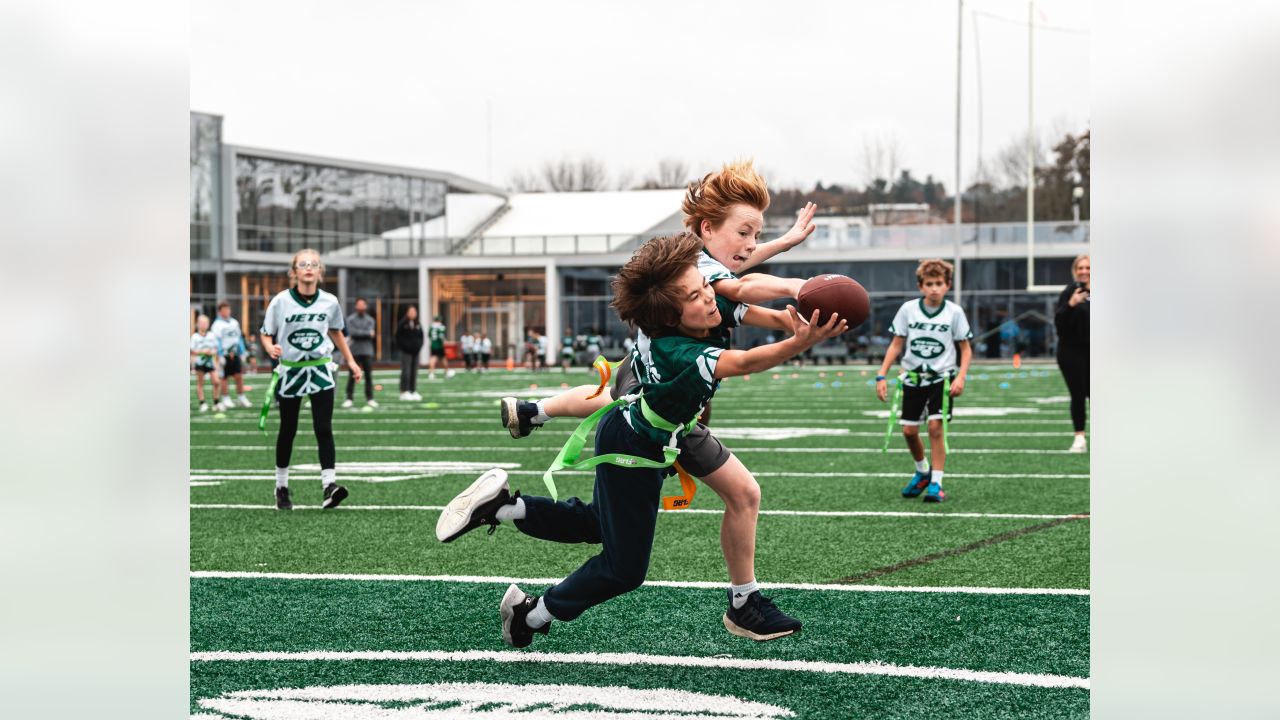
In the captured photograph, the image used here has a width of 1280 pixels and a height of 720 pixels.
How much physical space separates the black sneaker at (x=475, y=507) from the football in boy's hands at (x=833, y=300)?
131cm

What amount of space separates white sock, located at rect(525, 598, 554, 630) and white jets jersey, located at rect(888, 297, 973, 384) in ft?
17.0

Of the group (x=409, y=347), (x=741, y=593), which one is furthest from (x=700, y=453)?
(x=409, y=347)

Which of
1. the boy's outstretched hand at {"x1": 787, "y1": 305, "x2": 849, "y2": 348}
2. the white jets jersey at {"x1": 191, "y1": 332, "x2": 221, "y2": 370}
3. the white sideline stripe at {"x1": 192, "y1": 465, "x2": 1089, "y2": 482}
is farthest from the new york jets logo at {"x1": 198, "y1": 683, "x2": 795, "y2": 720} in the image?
the white jets jersey at {"x1": 191, "y1": 332, "x2": 221, "y2": 370}

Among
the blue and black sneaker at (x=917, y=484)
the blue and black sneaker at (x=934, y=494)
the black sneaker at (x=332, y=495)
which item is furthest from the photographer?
the blue and black sneaker at (x=917, y=484)

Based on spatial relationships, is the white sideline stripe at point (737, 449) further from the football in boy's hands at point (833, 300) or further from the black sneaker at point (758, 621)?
the football in boy's hands at point (833, 300)

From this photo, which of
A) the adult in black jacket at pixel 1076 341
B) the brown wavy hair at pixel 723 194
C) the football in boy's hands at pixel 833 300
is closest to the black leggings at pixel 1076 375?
the adult in black jacket at pixel 1076 341

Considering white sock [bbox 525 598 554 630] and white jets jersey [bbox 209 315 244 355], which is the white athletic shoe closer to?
white sock [bbox 525 598 554 630]

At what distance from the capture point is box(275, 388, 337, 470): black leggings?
8.67 m

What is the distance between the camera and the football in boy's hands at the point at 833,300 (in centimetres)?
383
